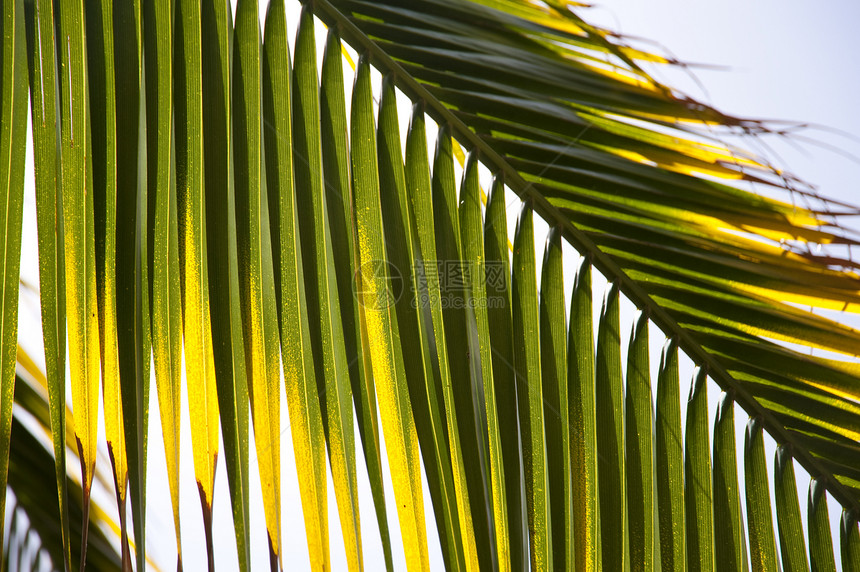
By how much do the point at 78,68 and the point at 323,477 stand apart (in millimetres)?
378

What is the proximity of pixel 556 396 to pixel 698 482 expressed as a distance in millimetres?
155

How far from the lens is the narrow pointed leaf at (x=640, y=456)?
505mm

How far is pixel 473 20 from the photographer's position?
1.73ft

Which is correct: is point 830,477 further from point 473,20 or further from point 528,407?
point 473,20

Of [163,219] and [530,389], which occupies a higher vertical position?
[163,219]

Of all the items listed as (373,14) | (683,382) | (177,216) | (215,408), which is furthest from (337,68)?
(683,382)

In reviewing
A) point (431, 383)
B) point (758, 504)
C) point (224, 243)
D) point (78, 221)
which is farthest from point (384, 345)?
point (758, 504)

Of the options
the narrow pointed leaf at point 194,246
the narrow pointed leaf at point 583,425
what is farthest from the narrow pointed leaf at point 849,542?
the narrow pointed leaf at point 194,246

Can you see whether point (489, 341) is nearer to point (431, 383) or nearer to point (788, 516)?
point (431, 383)

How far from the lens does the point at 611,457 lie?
1.66 feet

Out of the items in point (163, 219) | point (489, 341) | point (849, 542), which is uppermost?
point (163, 219)

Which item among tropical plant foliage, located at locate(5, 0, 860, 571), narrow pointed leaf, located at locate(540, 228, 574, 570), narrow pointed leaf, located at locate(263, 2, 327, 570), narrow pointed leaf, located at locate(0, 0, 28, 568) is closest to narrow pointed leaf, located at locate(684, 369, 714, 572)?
tropical plant foliage, located at locate(5, 0, 860, 571)

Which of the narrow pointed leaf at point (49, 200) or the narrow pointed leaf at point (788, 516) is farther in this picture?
the narrow pointed leaf at point (788, 516)

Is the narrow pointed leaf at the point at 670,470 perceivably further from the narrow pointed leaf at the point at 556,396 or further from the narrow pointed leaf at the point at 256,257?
the narrow pointed leaf at the point at 256,257
